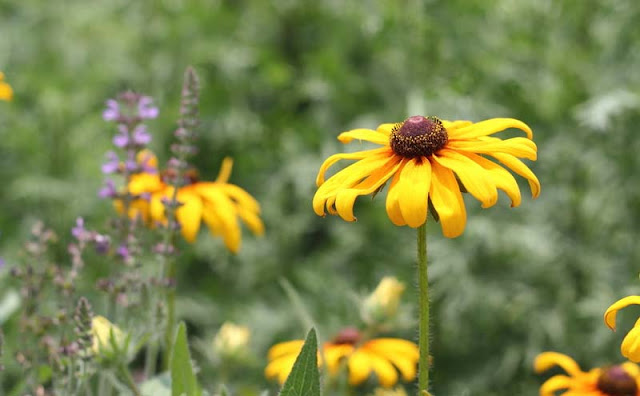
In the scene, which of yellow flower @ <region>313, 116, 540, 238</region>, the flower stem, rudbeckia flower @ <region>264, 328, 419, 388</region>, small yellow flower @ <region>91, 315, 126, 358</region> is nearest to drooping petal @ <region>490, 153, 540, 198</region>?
yellow flower @ <region>313, 116, 540, 238</region>

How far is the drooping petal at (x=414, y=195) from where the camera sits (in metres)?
1.06

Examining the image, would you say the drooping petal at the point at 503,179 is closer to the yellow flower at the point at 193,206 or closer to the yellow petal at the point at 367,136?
the yellow petal at the point at 367,136

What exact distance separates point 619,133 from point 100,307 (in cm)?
188

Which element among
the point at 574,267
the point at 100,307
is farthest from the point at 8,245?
the point at 574,267

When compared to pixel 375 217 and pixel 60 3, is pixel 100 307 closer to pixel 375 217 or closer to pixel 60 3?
pixel 375 217

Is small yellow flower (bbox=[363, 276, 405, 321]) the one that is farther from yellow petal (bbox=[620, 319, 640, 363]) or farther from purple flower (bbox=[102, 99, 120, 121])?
yellow petal (bbox=[620, 319, 640, 363])

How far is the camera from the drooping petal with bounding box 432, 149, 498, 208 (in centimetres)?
108

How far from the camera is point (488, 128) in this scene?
1.22m

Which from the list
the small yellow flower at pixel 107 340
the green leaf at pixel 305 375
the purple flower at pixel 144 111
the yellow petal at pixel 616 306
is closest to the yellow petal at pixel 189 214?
the purple flower at pixel 144 111

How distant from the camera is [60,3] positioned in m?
4.62

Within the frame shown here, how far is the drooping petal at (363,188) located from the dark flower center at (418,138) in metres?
0.02

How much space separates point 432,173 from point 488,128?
119 mm

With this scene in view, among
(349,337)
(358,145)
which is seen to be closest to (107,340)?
(349,337)

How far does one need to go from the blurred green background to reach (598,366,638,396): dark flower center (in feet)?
3.45
